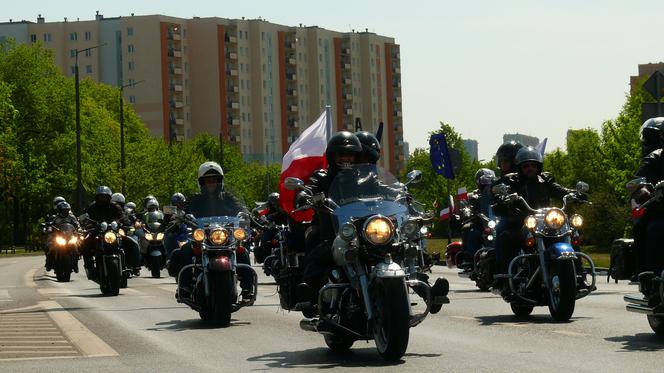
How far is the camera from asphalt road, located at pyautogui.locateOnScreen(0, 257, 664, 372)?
11.2 metres

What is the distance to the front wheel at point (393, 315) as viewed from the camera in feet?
35.1

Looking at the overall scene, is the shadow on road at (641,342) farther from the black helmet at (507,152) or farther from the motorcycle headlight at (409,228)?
the black helmet at (507,152)

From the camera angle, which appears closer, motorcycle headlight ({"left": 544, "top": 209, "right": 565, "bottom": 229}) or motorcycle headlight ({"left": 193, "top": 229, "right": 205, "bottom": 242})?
motorcycle headlight ({"left": 544, "top": 209, "right": 565, "bottom": 229})

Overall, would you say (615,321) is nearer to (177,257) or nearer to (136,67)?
(177,257)

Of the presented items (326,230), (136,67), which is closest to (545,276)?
(326,230)

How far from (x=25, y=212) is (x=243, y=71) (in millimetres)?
85132

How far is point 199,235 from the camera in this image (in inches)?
643

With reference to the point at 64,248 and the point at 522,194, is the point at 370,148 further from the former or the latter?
the point at 64,248

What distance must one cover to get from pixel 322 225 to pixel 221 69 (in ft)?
533

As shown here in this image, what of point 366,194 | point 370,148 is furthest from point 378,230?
point 370,148

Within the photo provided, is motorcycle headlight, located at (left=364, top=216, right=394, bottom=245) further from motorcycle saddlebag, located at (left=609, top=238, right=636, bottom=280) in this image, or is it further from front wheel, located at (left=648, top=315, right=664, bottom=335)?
front wheel, located at (left=648, top=315, right=664, bottom=335)

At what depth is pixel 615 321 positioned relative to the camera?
14.7 metres

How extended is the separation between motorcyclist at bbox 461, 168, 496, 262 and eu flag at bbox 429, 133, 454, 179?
44.4 feet

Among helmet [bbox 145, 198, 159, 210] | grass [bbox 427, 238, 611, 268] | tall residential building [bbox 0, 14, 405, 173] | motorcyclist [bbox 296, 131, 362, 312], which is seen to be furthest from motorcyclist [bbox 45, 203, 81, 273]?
tall residential building [bbox 0, 14, 405, 173]
